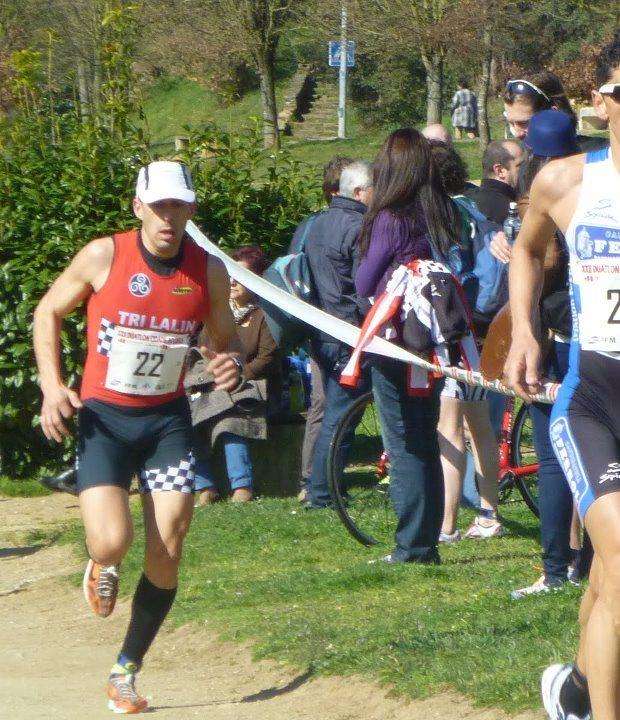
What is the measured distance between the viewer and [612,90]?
3.71 metres

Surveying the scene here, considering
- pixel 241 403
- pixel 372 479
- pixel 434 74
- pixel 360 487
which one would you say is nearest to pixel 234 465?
pixel 241 403

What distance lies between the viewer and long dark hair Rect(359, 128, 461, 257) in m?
6.21

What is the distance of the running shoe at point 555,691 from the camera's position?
3.98 meters

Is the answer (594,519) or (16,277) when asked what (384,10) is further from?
(594,519)

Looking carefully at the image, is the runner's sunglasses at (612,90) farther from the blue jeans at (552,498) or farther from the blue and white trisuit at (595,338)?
the blue jeans at (552,498)

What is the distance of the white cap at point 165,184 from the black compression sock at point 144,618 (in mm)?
1593

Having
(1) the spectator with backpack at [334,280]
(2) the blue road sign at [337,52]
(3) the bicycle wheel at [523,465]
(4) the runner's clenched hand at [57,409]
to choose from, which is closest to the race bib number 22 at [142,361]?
(4) the runner's clenched hand at [57,409]

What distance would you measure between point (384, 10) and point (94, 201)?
17.8 meters

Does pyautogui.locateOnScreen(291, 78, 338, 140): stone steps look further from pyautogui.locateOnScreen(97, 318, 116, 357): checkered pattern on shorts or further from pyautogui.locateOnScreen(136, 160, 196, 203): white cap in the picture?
pyautogui.locateOnScreen(97, 318, 116, 357): checkered pattern on shorts

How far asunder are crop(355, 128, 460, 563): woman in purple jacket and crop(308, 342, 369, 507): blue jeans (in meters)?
1.59

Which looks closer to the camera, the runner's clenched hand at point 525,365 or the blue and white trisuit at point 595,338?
the blue and white trisuit at point 595,338

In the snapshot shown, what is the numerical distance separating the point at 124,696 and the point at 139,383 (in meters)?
1.28

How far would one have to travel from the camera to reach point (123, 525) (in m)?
5.11

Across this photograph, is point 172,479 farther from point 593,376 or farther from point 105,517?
point 593,376
